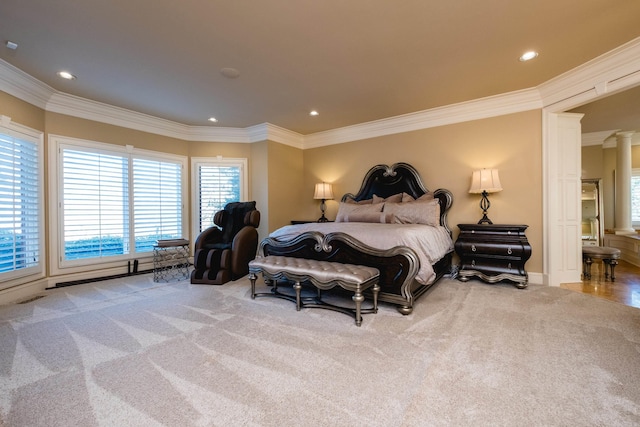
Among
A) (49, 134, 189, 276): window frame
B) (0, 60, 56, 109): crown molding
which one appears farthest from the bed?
(0, 60, 56, 109): crown molding

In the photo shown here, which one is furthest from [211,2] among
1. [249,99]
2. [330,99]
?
[330,99]

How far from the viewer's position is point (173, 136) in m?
5.19

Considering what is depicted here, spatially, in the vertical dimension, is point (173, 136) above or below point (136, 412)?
above

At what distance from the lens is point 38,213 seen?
12.0 feet

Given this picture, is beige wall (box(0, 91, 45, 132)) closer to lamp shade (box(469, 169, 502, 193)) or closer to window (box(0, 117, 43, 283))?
window (box(0, 117, 43, 283))

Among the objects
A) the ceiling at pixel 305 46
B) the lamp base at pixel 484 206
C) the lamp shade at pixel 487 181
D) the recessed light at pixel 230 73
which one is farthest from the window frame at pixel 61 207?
the lamp base at pixel 484 206

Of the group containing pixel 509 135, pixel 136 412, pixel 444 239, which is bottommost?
pixel 136 412

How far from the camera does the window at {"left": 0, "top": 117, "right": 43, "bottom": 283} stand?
3.20 m

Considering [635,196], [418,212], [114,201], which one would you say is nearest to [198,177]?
[114,201]

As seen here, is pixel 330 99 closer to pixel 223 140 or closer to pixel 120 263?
pixel 223 140

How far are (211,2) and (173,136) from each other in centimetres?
360

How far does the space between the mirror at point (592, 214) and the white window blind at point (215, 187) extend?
7156 millimetres

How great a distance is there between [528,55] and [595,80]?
3.19ft

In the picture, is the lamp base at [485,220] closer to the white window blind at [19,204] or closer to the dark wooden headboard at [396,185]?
the dark wooden headboard at [396,185]
